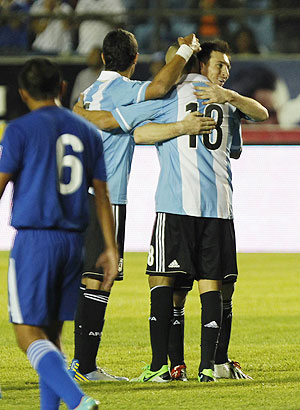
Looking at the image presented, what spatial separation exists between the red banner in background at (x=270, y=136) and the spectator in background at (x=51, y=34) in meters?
3.34

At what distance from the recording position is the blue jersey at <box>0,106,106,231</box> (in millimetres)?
3969

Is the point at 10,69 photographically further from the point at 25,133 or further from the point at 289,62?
the point at 25,133

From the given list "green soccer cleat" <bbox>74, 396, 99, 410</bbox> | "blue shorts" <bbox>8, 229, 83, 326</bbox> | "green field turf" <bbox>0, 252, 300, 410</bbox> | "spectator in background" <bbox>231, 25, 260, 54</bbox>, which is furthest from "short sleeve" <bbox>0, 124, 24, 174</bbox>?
"spectator in background" <bbox>231, 25, 260, 54</bbox>

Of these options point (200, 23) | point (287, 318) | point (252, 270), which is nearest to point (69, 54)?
point (200, 23)

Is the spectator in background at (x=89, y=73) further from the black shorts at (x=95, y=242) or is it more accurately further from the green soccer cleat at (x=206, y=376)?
the green soccer cleat at (x=206, y=376)

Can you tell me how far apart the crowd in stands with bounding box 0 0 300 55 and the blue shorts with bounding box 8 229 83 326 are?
493 inches

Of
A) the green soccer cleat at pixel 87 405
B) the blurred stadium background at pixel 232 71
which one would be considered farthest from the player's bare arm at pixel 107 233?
the blurred stadium background at pixel 232 71

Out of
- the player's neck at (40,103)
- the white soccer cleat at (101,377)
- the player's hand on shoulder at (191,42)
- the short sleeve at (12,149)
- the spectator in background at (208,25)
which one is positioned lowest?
the white soccer cleat at (101,377)

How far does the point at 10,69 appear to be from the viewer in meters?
16.0

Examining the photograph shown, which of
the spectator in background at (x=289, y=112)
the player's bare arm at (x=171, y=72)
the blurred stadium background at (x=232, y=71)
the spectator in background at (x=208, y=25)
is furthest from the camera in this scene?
the spectator in background at (x=208, y=25)

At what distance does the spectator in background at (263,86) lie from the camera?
1586 centimetres

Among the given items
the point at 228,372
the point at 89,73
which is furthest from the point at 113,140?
the point at 89,73

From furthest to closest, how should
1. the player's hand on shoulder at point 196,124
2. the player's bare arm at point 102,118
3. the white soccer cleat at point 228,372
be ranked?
the white soccer cleat at point 228,372 < the player's bare arm at point 102,118 < the player's hand on shoulder at point 196,124

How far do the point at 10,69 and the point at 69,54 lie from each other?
1012 mm
